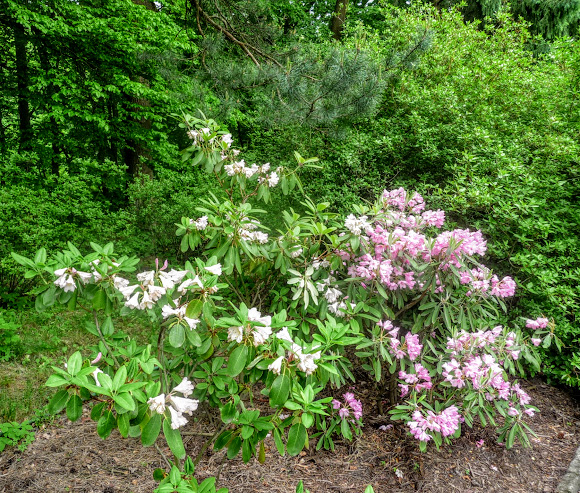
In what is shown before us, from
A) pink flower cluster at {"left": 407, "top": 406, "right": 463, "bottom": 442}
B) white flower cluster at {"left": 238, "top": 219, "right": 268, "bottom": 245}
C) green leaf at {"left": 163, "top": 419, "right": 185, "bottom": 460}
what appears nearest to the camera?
green leaf at {"left": 163, "top": 419, "right": 185, "bottom": 460}

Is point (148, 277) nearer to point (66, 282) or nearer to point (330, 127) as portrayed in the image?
point (66, 282)

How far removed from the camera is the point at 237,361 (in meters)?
1.28

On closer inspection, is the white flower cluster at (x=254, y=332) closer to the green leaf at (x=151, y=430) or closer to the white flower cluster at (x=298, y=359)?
the white flower cluster at (x=298, y=359)

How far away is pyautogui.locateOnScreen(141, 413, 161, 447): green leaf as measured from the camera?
3.68 feet

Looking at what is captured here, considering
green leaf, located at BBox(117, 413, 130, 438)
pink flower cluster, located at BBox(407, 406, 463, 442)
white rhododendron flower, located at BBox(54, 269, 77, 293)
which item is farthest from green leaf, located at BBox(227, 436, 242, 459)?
pink flower cluster, located at BBox(407, 406, 463, 442)

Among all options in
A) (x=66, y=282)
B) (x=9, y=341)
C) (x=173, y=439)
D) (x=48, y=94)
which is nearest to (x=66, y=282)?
(x=66, y=282)

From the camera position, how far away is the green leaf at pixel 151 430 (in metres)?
1.12

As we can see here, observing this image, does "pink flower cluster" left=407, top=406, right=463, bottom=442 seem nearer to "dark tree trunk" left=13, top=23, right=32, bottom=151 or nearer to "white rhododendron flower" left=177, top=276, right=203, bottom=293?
"white rhododendron flower" left=177, top=276, right=203, bottom=293

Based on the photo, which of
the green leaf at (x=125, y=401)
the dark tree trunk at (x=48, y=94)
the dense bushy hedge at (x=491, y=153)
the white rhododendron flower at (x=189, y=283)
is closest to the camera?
the green leaf at (x=125, y=401)

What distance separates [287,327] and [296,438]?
393 millimetres

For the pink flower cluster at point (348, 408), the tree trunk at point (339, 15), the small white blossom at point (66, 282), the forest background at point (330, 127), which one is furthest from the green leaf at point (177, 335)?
the tree trunk at point (339, 15)

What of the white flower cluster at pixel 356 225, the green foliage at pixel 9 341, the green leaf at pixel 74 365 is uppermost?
the white flower cluster at pixel 356 225

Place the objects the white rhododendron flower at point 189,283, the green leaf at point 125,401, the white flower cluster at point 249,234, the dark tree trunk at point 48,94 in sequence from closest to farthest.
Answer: the green leaf at point 125,401 → the white rhododendron flower at point 189,283 → the white flower cluster at point 249,234 → the dark tree trunk at point 48,94

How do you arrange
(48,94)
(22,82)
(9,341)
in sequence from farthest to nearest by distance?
(22,82) < (48,94) < (9,341)
